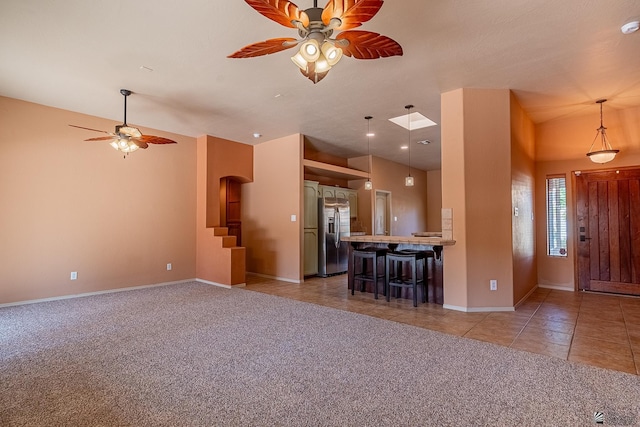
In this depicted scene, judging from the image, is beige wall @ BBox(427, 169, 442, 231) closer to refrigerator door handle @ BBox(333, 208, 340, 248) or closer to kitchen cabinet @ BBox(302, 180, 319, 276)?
refrigerator door handle @ BBox(333, 208, 340, 248)

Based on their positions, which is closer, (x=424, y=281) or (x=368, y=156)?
(x=424, y=281)

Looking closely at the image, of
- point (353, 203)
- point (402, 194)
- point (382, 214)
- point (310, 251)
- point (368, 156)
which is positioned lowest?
point (310, 251)

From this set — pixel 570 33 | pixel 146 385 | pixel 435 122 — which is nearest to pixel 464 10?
pixel 570 33

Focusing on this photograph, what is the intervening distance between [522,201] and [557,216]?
5.00ft

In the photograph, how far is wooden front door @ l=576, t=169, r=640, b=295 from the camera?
4996mm

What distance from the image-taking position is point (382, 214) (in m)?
8.47

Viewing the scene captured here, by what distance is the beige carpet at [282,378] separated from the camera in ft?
6.25

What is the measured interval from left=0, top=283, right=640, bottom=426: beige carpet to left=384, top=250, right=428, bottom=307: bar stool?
1024mm

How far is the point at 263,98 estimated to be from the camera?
4434mm

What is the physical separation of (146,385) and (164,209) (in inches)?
170

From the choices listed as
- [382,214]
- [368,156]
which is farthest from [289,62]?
[382,214]

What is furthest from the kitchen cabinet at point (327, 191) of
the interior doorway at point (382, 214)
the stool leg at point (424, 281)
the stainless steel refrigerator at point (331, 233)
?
the stool leg at point (424, 281)

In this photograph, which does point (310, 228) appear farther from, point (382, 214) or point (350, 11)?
point (350, 11)

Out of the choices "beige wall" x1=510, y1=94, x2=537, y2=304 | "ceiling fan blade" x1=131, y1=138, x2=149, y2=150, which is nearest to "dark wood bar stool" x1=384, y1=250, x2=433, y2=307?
"beige wall" x1=510, y1=94, x2=537, y2=304
